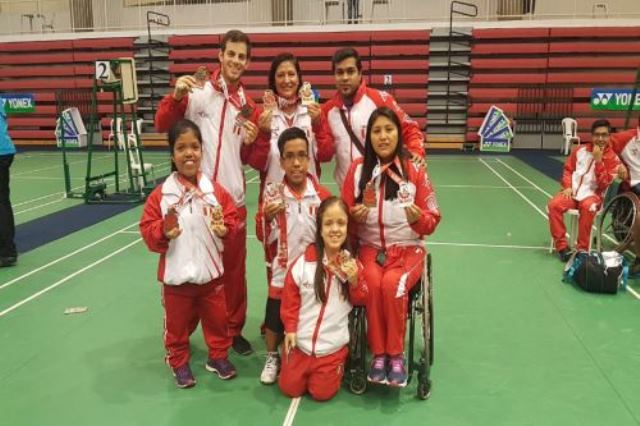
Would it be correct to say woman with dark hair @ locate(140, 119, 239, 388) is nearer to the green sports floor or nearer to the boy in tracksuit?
the boy in tracksuit

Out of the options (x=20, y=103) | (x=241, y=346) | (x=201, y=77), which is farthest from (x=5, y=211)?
(x=20, y=103)

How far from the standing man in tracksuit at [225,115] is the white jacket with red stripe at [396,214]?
737 millimetres

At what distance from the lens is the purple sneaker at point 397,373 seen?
2990 mm

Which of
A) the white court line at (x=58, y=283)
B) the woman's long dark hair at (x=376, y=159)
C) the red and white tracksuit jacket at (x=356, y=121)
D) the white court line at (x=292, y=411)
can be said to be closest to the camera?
the white court line at (x=292, y=411)

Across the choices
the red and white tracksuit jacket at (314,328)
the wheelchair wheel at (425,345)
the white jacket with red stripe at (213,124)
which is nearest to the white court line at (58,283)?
the white jacket with red stripe at (213,124)

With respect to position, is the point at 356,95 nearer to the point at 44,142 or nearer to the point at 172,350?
the point at 172,350

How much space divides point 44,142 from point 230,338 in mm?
16431

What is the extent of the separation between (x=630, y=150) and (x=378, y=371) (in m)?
4.14

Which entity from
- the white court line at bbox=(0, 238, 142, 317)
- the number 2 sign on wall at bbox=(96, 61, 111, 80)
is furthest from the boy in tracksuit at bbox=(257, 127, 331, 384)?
the number 2 sign on wall at bbox=(96, 61, 111, 80)

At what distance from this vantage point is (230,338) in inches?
137

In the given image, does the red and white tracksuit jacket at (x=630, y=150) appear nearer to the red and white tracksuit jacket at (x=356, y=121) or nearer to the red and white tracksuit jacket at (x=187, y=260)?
the red and white tracksuit jacket at (x=356, y=121)

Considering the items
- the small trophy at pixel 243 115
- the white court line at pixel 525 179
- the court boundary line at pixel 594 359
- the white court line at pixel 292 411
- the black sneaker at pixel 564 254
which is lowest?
the white court line at pixel 292 411

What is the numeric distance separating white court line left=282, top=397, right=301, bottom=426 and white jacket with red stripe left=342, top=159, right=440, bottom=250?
97 cm

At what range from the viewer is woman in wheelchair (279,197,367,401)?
304cm
